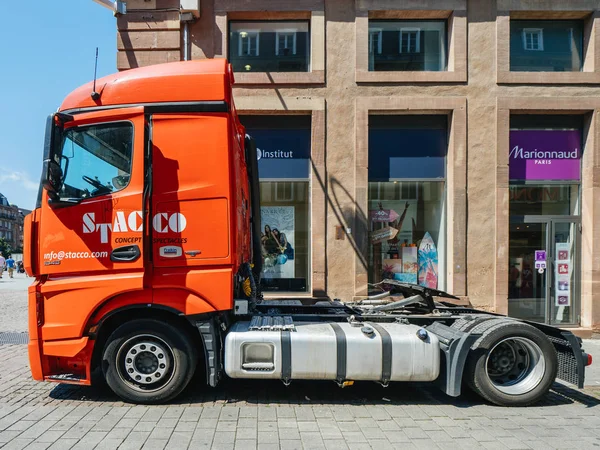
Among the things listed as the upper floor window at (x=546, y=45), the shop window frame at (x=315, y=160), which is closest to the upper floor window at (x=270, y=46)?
the shop window frame at (x=315, y=160)

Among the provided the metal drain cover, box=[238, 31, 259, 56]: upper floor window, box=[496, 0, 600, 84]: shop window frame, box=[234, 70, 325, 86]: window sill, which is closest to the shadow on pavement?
the metal drain cover

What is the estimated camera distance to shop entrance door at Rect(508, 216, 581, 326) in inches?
356

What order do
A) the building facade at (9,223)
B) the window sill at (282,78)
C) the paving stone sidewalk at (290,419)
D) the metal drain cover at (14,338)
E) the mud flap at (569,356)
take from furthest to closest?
the building facade at (9,223)
the window sill at (282,78)
the metal drain cover at (14,338)
the mud flap at (569,356)
the paving stone sidewalk at (290,419)

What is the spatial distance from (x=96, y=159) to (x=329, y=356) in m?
3.37

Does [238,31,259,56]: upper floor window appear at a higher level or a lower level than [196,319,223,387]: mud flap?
higher

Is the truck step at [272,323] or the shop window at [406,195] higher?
the shop window at [406,195]

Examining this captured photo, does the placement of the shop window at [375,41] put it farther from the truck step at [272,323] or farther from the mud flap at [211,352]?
the mud flap at [211,352]

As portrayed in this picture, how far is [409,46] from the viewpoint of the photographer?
363 inches

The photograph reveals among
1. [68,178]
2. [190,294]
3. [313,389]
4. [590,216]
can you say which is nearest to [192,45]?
[68,178]

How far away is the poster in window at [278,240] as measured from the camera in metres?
9.30

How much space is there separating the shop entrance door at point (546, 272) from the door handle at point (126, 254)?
26.0ft

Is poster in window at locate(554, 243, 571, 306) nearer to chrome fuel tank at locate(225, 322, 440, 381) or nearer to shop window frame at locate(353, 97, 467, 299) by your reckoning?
shop window frame at locate(353, 97, 467, 299)

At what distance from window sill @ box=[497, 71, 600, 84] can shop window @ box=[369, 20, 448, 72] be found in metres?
1.35

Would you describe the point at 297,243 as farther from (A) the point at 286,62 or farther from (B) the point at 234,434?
(B) the point at 234,434
